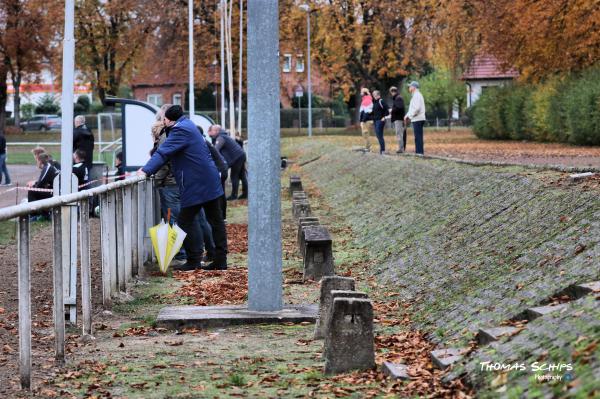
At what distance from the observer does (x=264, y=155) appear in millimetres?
10664

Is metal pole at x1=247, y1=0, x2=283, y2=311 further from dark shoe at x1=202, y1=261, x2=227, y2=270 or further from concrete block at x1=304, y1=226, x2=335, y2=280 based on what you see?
dark shoe at x1=202, y1=261, x2=227, y2=270

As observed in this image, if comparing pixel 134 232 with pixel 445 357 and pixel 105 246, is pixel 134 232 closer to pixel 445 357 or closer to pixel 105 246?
pixel 105 246

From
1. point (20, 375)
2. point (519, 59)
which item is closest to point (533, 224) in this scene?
point (20, 375)

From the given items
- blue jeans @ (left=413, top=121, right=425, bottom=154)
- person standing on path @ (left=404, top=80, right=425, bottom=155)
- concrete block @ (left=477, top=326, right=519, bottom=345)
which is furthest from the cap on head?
blue jeans @ (left=413, top=121, right=425, bottom=154)

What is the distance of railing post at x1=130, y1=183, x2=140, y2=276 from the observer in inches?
541

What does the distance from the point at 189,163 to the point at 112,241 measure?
2.42 metres

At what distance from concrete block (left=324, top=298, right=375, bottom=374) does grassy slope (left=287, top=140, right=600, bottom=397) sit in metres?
0.59

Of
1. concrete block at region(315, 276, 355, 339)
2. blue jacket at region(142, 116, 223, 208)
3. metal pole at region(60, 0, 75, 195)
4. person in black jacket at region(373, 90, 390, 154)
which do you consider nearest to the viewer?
concrete block at region(315, 276, 355, 339)

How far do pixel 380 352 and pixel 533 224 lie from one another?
3.09m

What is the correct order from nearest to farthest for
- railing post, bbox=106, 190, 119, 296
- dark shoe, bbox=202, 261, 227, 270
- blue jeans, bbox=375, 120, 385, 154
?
1. railing post, bbox=106, 190, 119, 296
2. dark shoe, bbox=202, 261, 227, 270
3. blue jeans, bbox=375, 120, 385, 154

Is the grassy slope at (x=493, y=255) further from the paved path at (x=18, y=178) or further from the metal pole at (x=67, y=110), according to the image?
the paved path at (x=18, y=178)

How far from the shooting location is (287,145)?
6241 centimetres

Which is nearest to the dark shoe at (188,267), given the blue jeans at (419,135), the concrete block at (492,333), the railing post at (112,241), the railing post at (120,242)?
the railing post at (120,242)

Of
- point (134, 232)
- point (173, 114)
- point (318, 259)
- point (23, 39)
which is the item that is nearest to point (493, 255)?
point (318, 259)
